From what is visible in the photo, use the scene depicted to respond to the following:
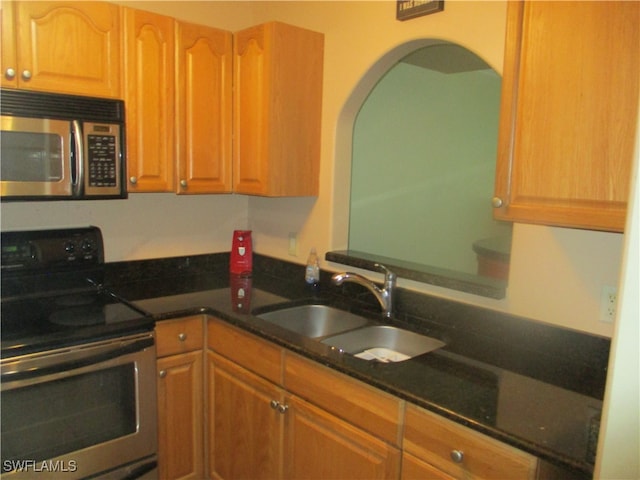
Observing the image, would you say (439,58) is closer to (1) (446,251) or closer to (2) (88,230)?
(1) (446,251)

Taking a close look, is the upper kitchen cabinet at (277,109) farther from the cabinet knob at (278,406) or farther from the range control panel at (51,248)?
the cabinet knob at (278,406)

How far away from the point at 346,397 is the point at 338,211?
3.68 feet

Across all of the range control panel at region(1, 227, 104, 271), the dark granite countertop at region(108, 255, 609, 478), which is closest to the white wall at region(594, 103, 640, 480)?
the dark granite countertop at region(108, 255, 609, 478)

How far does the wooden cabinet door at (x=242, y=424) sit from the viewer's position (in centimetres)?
195

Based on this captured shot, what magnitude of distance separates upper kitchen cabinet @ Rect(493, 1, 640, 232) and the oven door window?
1553mm

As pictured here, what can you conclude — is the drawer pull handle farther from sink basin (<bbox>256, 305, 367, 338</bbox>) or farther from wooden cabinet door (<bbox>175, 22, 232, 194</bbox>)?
wooden cabinet door (<bbox>175, 22, 232, 194</bbox>)

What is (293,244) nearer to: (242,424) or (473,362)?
(242,424)

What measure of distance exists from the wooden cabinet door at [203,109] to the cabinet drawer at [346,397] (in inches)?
42.1

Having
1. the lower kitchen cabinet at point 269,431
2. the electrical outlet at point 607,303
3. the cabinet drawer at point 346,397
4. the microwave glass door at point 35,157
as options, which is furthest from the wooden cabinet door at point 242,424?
the electrical outlet at point 607,303

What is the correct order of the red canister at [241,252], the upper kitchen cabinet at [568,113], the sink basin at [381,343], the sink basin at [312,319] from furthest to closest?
the red canister at [241,252], the sink basin at [312,319], the sink basin at [381,343], the upper kitchen cabinet at [568,113]

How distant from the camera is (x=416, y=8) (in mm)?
2018

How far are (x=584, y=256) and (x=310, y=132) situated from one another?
136cm

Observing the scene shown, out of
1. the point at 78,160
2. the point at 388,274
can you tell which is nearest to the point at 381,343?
the point at 388,274

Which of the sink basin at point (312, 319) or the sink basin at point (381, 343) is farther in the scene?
the sink basin at point (312, 319)
